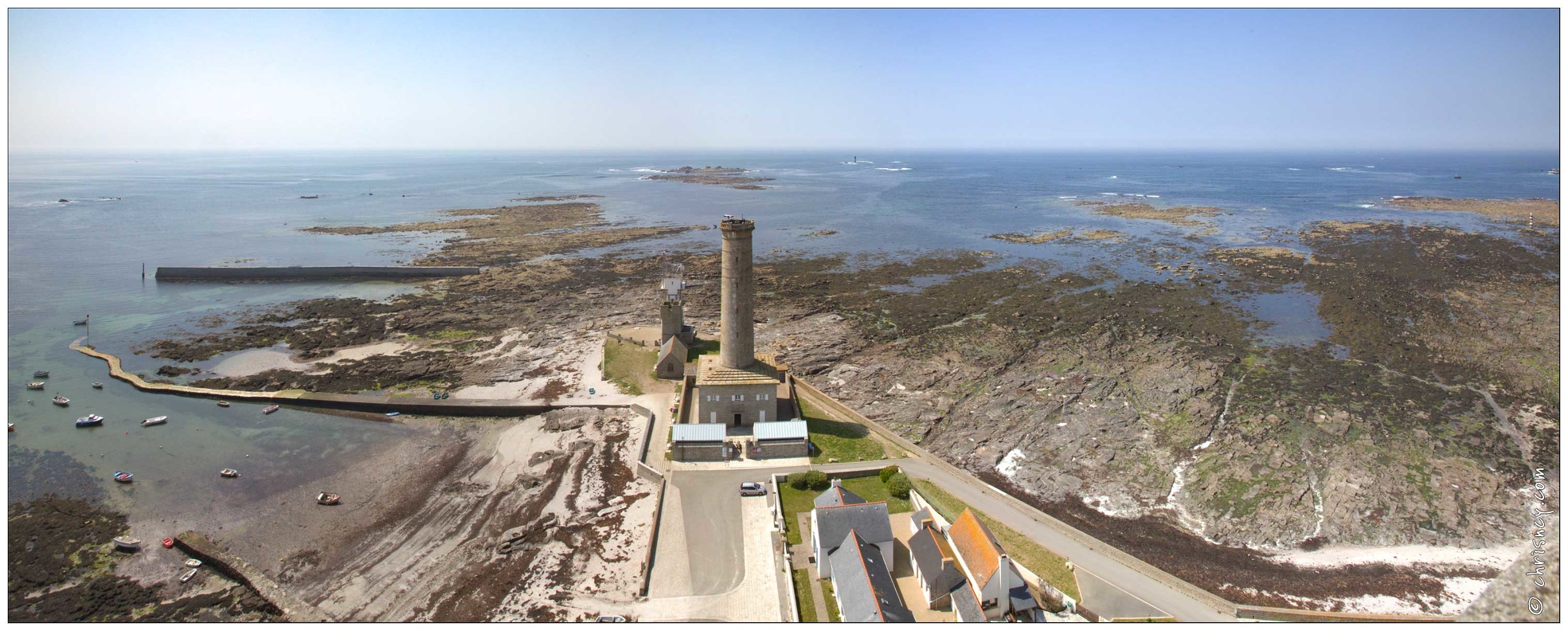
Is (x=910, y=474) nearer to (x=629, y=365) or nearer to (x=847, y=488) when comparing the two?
(x=847, y=488)

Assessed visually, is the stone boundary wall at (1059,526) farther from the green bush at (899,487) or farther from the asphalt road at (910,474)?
the green bush at (899,487)

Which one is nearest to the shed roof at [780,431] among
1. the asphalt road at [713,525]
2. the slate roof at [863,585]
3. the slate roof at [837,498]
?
the asphalt road at [713,525]

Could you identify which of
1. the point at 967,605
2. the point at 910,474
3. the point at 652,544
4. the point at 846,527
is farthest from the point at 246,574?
the point at 910,474

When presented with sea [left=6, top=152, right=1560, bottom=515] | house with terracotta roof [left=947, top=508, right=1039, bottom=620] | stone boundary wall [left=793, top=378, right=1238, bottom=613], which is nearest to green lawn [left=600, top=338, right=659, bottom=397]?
stone boundary wall [left=793, top=378, right=1238, bottom=613]

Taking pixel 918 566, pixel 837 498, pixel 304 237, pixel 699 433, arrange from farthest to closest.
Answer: pixel 304 237 → pixel 699 433 → pixel 837 498 → pixel 918 566

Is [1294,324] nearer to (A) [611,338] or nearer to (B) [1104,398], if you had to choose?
(B) [1104,398]

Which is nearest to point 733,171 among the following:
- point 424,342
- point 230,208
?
point 230,208
